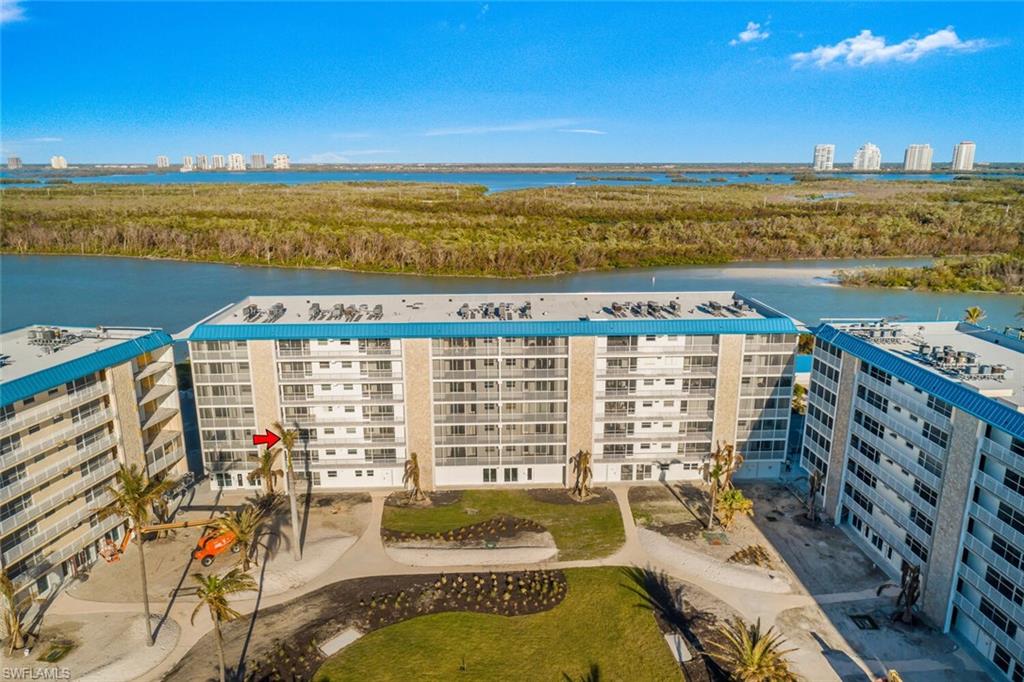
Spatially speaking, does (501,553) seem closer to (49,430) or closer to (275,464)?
(275,464)

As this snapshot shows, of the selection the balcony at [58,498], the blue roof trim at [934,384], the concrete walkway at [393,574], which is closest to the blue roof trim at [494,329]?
the blue roof trim at [934,384]

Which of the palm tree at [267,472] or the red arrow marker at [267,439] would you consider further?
the palm tree at [267,472]

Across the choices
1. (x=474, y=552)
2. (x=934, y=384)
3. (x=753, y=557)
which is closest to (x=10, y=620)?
(x=474, y=552)

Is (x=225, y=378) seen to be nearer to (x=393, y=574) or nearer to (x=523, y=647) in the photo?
(x=393, y=574)

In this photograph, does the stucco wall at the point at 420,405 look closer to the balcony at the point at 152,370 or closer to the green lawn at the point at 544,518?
the green lawn at the point at 544,518

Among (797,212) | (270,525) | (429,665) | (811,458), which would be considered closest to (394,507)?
(270,525)

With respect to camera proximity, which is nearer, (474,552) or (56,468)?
(56,468)

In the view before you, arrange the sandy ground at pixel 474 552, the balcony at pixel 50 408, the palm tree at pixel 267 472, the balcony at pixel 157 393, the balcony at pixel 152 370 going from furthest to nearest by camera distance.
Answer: the palm tree at pixel 267 472
the balcony at pixel 157 393
the balcony at pixel 152 370
the sandy ground at pixel 474 552
the balcony at pixel 50 408
